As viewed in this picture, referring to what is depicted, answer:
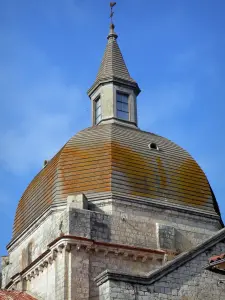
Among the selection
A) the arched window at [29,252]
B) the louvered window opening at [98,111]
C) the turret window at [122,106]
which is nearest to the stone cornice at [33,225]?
the arched window at [29,252]

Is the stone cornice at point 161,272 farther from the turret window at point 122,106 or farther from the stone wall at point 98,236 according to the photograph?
the turret window at point 122,106

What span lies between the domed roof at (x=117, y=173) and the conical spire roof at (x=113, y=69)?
3328 millimetres

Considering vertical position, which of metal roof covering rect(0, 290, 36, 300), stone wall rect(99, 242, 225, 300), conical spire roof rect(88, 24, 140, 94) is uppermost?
conical spire roof rect(88, 24, 140, 94)

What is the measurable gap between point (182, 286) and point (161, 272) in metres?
0.76

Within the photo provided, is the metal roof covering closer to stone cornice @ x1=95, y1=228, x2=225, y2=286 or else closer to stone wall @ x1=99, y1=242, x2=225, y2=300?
stone cornice @ x1=95, y1=228, x2=225, y2=286

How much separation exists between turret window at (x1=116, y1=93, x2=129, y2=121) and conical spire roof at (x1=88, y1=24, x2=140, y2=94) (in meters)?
0.63

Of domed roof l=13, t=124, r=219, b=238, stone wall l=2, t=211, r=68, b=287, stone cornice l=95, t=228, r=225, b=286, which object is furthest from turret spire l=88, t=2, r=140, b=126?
stone cornice l=95, t=228, r=225, b=286

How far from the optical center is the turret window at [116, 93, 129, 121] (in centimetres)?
2950

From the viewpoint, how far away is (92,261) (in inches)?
880

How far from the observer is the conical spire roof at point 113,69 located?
29906 millimetres

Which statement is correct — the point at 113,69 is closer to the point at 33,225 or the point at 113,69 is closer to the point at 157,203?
the point at 157,203

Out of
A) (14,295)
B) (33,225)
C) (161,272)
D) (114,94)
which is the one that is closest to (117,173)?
(33,225)

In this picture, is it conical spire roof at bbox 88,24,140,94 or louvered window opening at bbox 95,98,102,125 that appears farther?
conical spire roof at bbox 88,24,140,94

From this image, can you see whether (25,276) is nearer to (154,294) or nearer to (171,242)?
(171,242)
